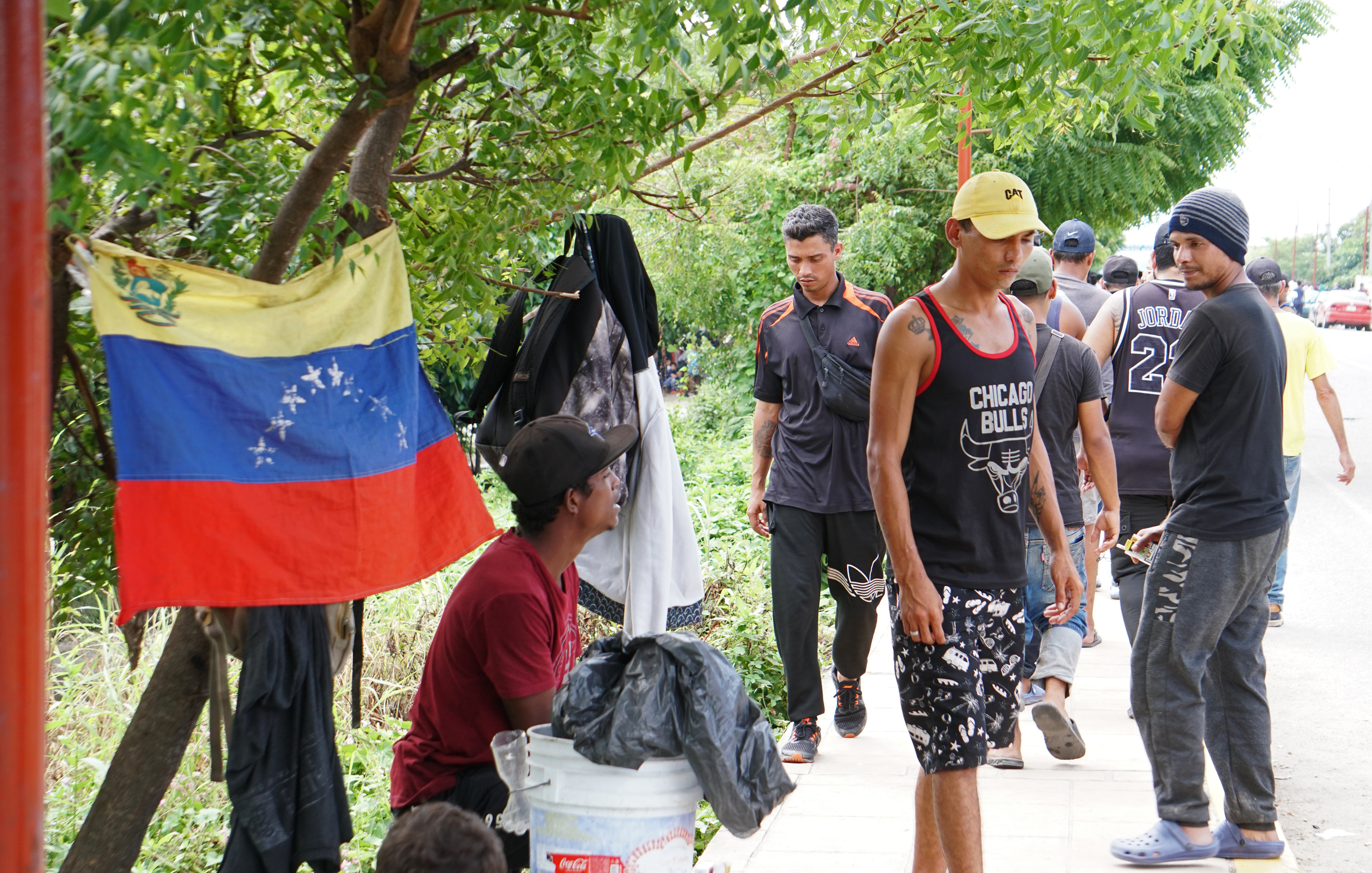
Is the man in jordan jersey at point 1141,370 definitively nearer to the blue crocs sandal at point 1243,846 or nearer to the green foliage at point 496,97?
the blue crocs sandal at point 1243,846

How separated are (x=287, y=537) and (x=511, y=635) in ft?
1.92

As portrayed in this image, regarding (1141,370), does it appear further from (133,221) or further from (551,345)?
(133,221)

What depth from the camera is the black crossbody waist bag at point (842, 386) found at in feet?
16.2

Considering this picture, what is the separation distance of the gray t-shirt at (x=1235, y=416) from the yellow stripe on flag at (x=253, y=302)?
258 cm

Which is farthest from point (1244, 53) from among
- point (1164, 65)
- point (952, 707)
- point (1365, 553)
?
point (952, 707)

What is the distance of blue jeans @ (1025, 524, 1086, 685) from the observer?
4887mm

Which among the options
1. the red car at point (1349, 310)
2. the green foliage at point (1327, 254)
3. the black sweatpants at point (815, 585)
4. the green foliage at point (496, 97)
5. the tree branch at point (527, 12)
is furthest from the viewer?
the green foliage at point (1327, 254)

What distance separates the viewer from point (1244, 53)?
1173 cm

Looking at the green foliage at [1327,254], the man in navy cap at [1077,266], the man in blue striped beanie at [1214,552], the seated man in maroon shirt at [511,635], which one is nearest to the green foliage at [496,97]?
the seated man in maroon shirt at [511,635]

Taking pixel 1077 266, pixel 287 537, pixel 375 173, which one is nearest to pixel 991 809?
pixel 287 537

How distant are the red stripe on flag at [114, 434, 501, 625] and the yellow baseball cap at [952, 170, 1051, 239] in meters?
1.61

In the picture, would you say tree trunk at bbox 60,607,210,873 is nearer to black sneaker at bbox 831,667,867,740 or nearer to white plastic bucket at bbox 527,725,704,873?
white plastic bucket at bbox 527,725,704,873

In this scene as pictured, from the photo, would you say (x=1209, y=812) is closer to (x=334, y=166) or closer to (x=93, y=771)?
(x=334, y=166)

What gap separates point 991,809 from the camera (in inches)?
172
